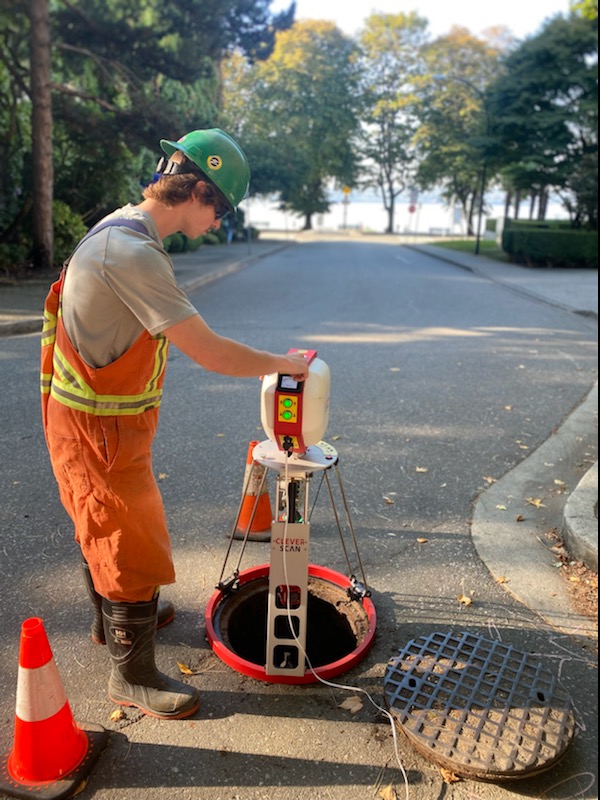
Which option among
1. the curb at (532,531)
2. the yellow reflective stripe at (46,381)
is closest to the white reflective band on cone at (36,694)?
the yellow reflective stripe at (46,381)

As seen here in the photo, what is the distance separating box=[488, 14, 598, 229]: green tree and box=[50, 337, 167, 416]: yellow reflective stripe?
79.2 feet

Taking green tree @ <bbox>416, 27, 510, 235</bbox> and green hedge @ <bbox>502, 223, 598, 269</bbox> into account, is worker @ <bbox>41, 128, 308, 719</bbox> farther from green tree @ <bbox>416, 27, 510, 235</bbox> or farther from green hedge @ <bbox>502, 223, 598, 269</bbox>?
green tree @ <bbox>416, 27, 510, 235</bbox>

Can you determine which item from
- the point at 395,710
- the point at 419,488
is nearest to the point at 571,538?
the point at 419,488

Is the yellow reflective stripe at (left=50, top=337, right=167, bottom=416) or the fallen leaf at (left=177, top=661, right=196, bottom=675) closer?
the yellow reflective stripe at (left=50, top=337, right=167, bottom=416)

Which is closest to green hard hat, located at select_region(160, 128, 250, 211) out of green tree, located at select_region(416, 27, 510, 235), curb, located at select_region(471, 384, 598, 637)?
curb, located at select_region(471, 384, 598, 637)

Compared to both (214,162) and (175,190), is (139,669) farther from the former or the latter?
(214,162)

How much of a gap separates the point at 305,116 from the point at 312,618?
173ft

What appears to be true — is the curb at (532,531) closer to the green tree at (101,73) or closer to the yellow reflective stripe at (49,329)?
the yellow reflective stripe at (49,329)

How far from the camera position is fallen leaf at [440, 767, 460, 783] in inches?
86.7

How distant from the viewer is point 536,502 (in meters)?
4.37

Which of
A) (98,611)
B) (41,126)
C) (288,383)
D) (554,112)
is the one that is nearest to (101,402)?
(288,383)

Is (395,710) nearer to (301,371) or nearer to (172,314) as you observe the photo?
(301,371)

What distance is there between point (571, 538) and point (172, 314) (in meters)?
2.79

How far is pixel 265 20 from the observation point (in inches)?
626
